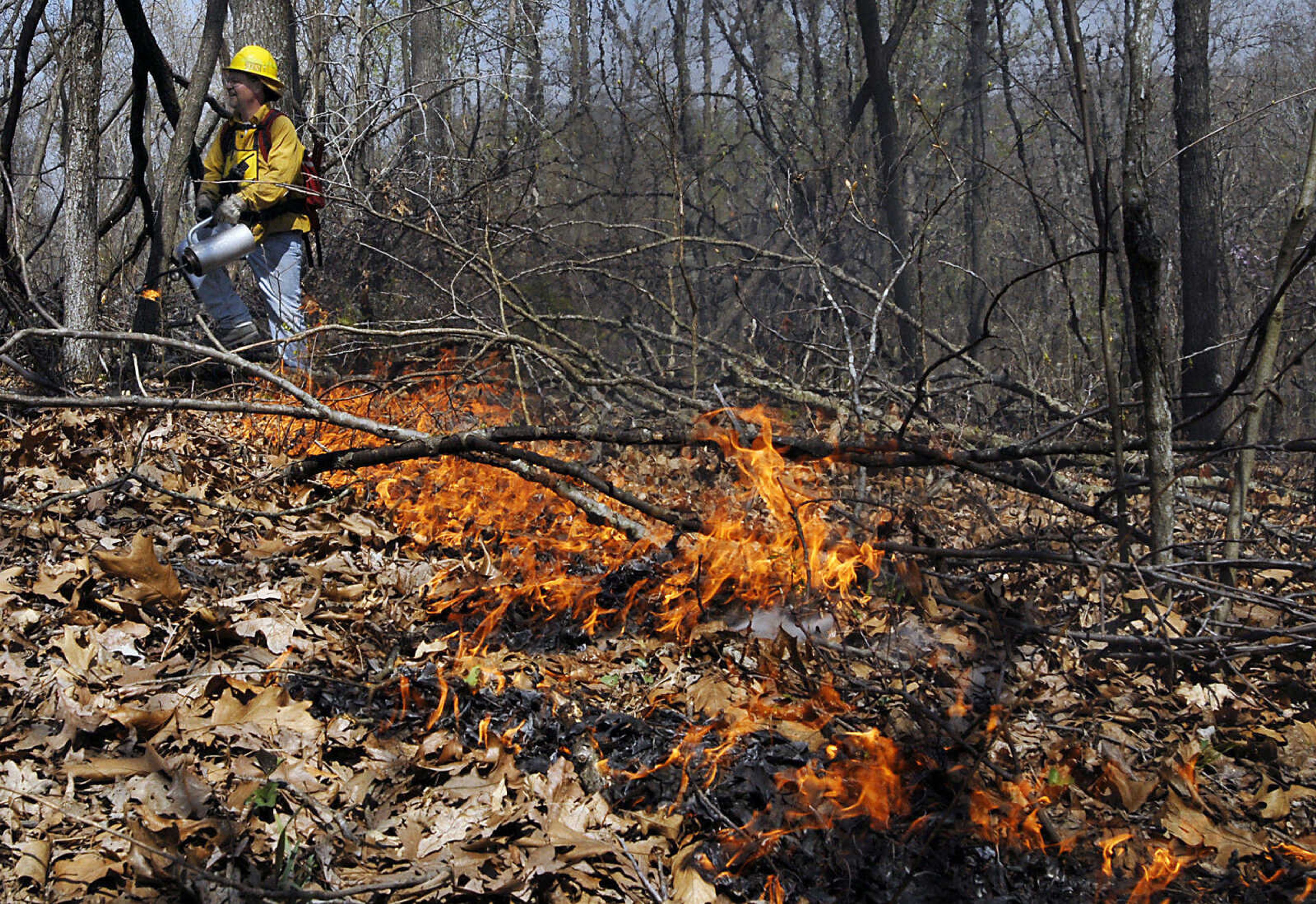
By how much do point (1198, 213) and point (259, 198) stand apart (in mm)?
8048

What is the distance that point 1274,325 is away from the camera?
11.8ft

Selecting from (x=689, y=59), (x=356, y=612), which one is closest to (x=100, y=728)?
(x=356, y=612)

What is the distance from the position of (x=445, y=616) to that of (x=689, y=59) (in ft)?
44.8

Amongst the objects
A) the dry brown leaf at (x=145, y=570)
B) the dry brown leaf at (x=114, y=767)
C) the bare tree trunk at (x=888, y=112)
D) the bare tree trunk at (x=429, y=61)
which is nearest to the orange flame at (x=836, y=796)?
the dry brown leaf at (x=114, y=767)

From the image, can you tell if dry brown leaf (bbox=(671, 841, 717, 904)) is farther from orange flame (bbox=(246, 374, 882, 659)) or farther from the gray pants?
the gray pants

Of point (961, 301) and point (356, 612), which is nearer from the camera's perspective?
point (356, 612)

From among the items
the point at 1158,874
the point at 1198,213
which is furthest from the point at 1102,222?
the point at 1198,213

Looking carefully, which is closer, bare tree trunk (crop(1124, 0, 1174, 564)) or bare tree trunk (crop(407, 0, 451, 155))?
bare tree trunk (crop(1124, 0, 1174, 564))

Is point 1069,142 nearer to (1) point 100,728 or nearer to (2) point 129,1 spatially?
(2) point 129,1

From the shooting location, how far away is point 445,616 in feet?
12.7

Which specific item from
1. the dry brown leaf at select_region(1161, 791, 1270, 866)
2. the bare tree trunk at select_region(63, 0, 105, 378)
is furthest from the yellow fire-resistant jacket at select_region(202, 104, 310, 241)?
the dry brown leaf at select_region(1161, 791, 1270, 866)

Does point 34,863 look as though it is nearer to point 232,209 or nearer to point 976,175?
point 232,209

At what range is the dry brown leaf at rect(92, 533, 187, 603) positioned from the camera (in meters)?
3.25

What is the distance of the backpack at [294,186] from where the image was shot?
634cm
